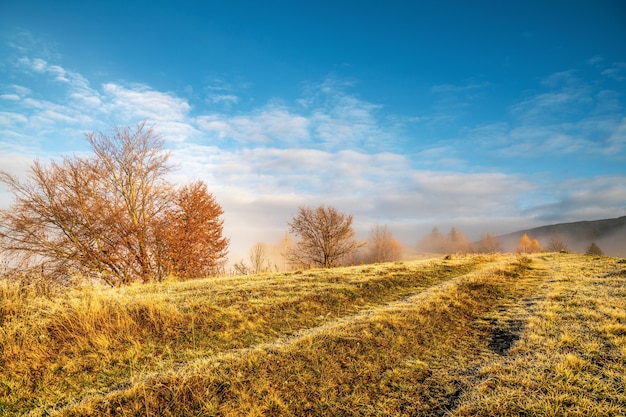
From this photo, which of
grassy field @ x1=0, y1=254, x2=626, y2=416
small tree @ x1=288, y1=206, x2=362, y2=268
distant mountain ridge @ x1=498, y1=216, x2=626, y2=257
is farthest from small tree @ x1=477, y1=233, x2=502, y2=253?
grassy field @ x1=0, y1=254, x2=626, y2=416

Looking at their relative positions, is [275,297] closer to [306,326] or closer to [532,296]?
[306,326]

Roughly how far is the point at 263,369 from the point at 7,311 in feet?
20.5

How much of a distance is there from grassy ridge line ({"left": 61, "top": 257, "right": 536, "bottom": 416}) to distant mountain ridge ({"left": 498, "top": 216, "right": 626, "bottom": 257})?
396 ft

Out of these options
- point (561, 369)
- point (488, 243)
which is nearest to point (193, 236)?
point (561, 369)

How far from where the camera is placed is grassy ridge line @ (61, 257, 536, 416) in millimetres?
4020

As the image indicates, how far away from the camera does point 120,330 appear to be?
653 cm

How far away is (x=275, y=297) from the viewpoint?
31.7 ft

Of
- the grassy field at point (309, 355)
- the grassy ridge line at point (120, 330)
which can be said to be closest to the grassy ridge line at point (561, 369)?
the grassy field at point (309, 355)

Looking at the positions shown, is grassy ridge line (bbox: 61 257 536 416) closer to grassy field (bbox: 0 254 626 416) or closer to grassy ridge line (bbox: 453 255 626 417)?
grassy field (bbox: 0 254 626 416)

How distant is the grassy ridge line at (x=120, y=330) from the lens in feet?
16.0

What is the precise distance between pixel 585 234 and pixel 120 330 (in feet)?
577

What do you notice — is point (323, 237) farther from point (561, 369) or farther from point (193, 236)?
point (561, 369)

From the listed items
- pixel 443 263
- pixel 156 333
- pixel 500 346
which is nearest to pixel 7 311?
pixel 156 333

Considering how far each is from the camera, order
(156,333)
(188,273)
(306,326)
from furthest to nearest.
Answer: (188,273) → (306,326) → (156,333)
